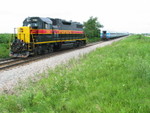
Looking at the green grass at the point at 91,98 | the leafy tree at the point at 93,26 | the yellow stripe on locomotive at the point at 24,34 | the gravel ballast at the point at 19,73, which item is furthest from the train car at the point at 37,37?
the leafy tree at the point at 93,26

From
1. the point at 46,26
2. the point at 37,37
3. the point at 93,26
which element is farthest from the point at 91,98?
the point at 93,26

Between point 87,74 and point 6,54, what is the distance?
12.4 metres

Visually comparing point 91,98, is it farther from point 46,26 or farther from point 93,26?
point 93,26

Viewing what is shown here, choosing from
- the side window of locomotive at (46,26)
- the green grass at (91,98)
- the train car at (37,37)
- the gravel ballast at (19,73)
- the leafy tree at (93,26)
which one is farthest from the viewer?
the leafy tree at (93,26)

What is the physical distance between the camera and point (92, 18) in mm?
49781

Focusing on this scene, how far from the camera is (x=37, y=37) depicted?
49.3ft

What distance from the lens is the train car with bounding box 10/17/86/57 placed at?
14367 mm

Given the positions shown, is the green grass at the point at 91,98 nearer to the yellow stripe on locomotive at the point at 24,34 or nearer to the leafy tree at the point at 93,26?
the yellow stripe on locomotive at the point at 24,34

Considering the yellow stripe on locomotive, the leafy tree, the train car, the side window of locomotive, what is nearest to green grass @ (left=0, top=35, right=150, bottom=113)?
the train car

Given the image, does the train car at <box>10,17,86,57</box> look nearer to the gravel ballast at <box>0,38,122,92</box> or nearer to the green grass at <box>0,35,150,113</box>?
the gravel ballast at <box>0,38,122,92</box>

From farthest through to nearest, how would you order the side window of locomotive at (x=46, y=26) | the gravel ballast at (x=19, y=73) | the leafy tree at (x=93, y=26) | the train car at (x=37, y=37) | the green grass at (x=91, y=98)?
the leafy tree at (x=93, y=26), the side window of locomotive at (x=46, y=26), the train car at (x=37, y=37), the gravel ballast at (x=19, y=73), the green grass at (x=91, y=98)

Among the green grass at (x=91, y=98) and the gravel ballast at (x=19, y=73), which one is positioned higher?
the green grass at (x=91, y=98)

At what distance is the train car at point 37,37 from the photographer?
14.4m

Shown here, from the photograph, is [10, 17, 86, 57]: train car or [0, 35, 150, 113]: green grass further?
[10, 17, 86, 57]: train car
